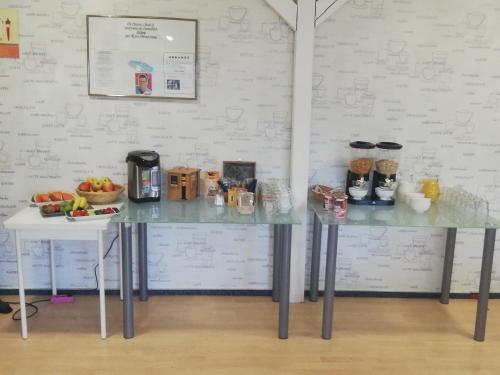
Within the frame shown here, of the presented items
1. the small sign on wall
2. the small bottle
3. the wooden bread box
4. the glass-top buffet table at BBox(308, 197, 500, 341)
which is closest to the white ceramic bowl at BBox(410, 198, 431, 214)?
the glass-top buffet table at BBox(308, 197, 500, 341)

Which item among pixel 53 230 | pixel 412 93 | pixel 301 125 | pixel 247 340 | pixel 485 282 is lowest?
pixel 247 340

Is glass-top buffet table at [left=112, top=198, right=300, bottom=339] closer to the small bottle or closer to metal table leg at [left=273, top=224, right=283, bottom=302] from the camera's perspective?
the small bottle

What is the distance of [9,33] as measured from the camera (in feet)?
10.6

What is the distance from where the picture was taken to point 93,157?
342cm

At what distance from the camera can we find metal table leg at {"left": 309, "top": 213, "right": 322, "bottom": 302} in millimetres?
3504

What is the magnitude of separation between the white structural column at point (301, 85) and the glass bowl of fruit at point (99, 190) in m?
1.17

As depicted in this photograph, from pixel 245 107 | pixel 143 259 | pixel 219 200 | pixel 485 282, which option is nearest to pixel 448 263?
pixel 485 282

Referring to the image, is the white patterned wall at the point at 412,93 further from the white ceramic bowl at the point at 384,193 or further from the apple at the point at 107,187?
the apple at the point at 107,187

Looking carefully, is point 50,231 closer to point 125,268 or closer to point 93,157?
point 125,268

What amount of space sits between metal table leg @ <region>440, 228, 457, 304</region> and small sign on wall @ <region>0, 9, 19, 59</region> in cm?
316

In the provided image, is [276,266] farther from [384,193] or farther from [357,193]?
[384,193]

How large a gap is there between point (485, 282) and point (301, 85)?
1.67 meters

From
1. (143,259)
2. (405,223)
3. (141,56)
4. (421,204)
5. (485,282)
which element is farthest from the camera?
(143,259)

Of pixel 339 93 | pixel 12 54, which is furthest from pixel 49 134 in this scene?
pixel 339 93
